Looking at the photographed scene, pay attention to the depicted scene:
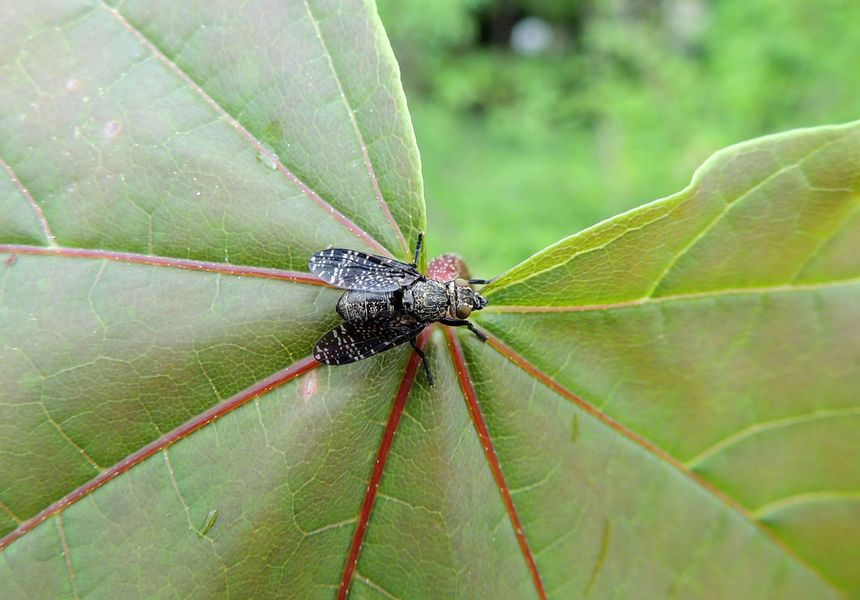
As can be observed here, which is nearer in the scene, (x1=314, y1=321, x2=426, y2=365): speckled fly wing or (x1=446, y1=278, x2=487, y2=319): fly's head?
(x1=314, y1=321, x2=426, y2=365): speckled fly wing

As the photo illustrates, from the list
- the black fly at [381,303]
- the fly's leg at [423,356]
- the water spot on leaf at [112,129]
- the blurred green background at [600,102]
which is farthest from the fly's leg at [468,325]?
the blurred green background at [600,102]

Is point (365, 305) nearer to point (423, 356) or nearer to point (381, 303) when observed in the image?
point (381, 303)

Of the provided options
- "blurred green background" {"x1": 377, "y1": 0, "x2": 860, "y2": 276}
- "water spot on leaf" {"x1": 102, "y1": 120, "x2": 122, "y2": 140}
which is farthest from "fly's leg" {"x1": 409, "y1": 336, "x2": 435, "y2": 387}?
"blurred green background" {"x1": 377, "y1": 0, "x2": 860, "y2": 276}

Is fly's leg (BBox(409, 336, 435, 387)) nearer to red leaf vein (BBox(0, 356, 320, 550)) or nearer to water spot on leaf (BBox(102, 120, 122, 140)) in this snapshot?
red leaf vein (BBox(0, 356, 320, 550))

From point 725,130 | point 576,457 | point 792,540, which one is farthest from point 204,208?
point 725,130

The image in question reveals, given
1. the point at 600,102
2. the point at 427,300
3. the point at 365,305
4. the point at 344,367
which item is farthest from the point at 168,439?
the point at 600,102
